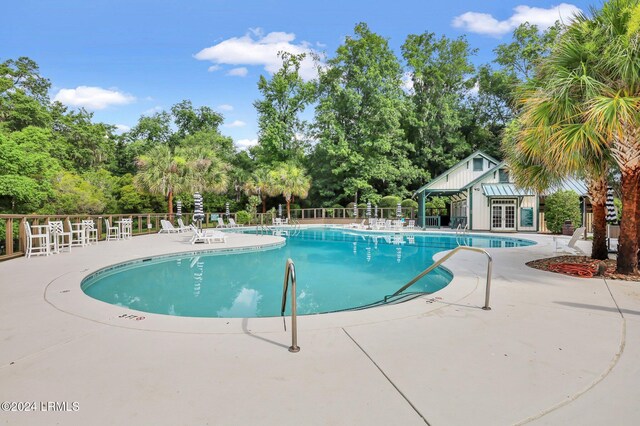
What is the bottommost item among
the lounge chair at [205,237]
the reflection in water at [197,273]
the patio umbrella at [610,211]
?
the reflection in water at [197,273]

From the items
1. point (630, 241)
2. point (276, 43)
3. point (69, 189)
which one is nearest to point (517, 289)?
point (630, 241)

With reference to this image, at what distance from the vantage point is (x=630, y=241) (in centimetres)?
642

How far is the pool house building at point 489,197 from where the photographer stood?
2002 cm

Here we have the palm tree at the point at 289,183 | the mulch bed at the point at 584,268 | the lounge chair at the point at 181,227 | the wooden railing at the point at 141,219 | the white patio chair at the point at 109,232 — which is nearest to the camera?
the mulch bed at the point at 584,268

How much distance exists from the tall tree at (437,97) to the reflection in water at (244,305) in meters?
28.9

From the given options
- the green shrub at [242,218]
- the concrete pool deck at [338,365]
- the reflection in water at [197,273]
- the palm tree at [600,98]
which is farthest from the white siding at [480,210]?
the concrete pool deck at [338,365]

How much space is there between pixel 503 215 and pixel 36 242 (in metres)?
21.8

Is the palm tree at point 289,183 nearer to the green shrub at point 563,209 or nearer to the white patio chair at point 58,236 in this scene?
the green shrub at point 563,209

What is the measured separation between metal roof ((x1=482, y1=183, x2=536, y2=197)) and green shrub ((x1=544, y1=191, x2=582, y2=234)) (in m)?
2.01

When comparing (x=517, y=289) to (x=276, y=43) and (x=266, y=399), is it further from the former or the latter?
(x=276, y=43)

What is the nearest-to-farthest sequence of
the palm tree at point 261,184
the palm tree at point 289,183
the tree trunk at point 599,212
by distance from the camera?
the tree trunk at point 599,212 → the palm tree at point 289,183 → the palm tree at point 261,184

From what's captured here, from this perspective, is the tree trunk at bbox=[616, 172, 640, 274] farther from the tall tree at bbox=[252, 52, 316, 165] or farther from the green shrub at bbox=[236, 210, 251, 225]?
the tall tree at bbox=[252, 52, 316, 165]

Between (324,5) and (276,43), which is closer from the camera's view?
(324,5)

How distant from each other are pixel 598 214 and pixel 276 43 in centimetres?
3712
